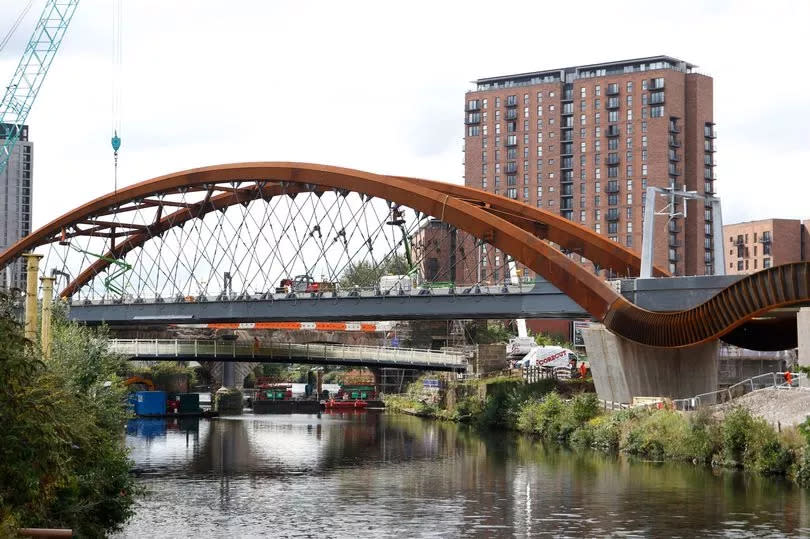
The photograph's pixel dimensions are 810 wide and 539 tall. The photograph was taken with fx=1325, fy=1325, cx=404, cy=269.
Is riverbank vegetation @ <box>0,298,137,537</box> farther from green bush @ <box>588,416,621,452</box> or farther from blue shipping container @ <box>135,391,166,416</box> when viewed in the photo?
blue shipping container @ <box>135,391,166,416</box>

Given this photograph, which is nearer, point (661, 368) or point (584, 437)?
point (661, 368)

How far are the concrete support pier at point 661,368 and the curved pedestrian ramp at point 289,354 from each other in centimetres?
3435

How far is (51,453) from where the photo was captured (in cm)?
2528

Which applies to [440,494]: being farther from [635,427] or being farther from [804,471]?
[635,427]

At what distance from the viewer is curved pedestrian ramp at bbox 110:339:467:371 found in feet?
355

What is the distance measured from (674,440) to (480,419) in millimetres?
30578

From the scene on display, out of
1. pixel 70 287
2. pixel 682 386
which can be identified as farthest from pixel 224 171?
pixel 682 386

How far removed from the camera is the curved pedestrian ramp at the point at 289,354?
108 metres

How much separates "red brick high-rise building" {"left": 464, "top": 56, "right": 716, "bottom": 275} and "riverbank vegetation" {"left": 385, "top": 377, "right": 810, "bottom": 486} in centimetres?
8932

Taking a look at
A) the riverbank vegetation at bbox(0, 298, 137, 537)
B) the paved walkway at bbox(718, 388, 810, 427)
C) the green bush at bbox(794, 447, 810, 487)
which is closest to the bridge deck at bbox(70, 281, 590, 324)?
the paved walkway at bbox(718, 388, 810, 427)

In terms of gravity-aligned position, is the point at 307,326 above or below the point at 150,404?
above

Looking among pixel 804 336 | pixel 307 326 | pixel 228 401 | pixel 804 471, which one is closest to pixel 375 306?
pixel 804 336

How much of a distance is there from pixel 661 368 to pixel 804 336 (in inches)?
465

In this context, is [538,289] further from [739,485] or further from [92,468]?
[92,468]
